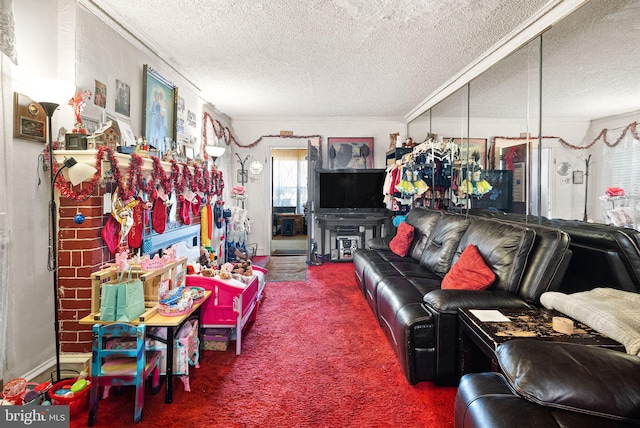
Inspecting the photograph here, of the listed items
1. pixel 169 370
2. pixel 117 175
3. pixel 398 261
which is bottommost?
pixel 169 370

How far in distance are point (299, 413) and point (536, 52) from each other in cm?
310

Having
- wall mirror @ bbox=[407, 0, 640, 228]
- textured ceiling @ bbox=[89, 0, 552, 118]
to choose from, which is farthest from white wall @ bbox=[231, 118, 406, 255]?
wall mirror @ bbox=[407, 0, 640, 228]

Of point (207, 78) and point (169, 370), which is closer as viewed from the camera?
point (169, 370)

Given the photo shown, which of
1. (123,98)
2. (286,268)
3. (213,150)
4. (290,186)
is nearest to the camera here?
(123,98)

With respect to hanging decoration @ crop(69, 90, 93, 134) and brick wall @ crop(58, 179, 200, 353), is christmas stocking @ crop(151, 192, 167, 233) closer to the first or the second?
brick wall @ crop(58, 179, 200, 353)

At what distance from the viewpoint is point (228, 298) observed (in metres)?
2.39

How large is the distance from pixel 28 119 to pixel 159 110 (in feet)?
4.93

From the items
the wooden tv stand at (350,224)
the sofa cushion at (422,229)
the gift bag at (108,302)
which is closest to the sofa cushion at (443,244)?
the sofa cushion at (422,229)

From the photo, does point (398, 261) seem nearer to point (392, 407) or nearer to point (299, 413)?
point (392, 407)

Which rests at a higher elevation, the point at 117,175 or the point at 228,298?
the point at 117,175

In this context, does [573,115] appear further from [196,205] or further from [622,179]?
[196,205]

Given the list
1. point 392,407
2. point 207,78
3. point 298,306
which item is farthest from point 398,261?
point 207,78

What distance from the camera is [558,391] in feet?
3.22

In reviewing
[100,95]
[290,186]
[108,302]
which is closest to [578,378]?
[108,302]
